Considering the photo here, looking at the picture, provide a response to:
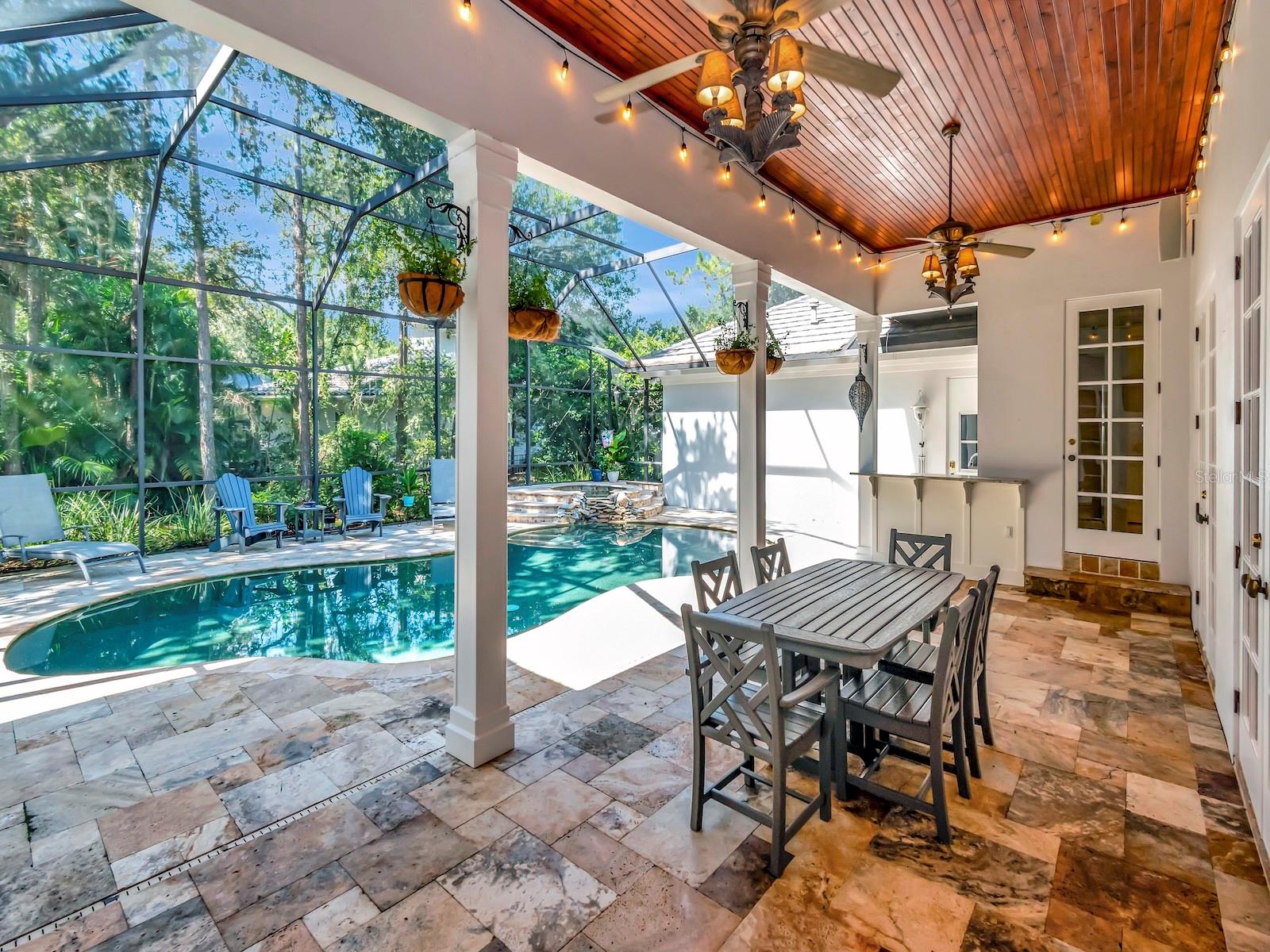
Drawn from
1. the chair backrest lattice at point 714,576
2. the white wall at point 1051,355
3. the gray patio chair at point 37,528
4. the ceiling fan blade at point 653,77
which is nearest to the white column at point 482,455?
the ceiling fan blade at point 653,77

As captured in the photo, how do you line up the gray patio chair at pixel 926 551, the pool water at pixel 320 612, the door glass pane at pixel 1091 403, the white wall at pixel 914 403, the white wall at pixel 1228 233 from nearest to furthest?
the white wall at pixel 1228 233, the gray patio chair at pixel 926 551, the pool water at pixel 320 612, the door glass pane at pixel 1091 403, the white wall at pixel 914 403

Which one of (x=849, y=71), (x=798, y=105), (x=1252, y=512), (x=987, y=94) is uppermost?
(x=987, y=94)

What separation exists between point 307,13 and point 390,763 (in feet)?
9.51

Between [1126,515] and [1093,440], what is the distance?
2.36ft

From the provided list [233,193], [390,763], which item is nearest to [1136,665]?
[390,763]

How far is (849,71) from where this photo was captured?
6.68 feet

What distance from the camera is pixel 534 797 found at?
2348mm

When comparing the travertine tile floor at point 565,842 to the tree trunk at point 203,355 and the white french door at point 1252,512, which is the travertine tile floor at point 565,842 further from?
the tree trunk at point 203,355

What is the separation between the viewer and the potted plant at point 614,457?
1274 cm

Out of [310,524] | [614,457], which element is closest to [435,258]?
[310,524]

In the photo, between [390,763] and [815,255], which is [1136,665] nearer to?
[815,255]

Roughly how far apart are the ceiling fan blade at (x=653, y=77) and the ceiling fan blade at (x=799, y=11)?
257 mm

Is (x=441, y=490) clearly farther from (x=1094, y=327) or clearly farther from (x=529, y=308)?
(x=1094, y=327)

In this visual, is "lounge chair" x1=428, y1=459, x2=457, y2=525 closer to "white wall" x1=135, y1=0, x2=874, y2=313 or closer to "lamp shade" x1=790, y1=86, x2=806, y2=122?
"white wall" x1=135, y1=0, x2=874, y2=313
